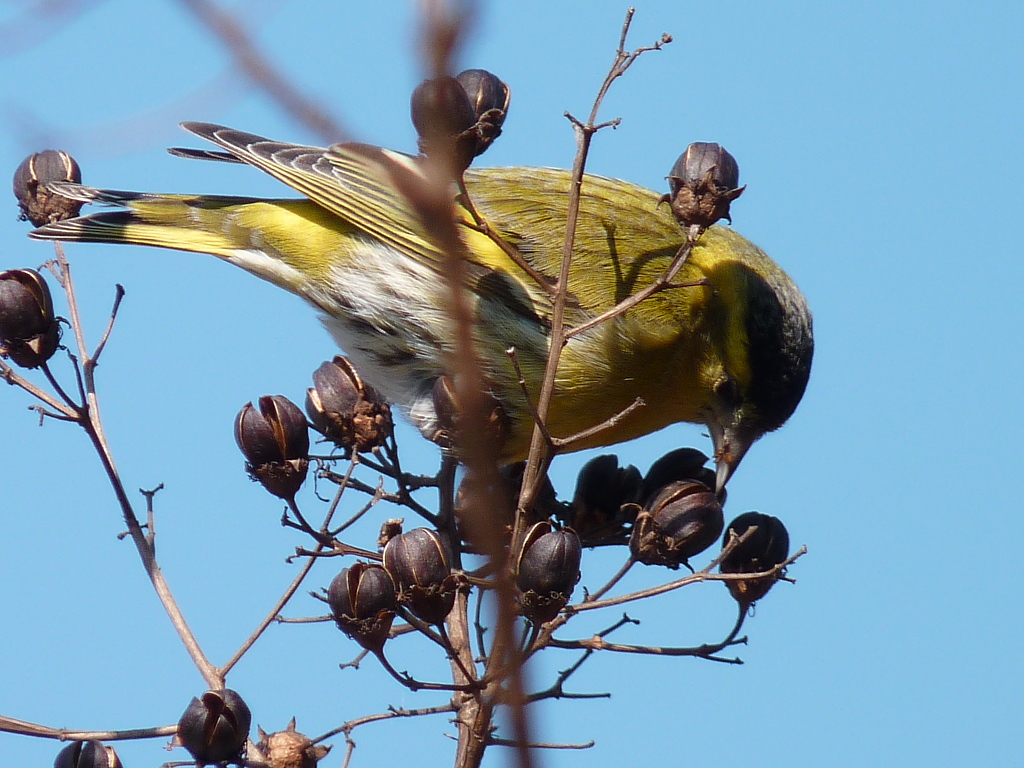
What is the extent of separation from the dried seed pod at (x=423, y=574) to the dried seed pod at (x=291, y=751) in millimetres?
405

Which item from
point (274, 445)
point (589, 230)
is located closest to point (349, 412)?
point (274, 445)

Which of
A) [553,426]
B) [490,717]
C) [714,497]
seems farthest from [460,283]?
[553,426]

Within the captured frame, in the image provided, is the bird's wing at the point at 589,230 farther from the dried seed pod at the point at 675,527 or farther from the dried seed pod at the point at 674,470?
the dried seed pod at the point at 675,527

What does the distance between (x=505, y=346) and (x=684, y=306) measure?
2.51ft

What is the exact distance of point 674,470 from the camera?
354cm

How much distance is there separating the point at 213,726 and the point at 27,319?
1.42 m

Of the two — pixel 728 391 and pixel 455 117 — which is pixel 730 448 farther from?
pixel 455 117

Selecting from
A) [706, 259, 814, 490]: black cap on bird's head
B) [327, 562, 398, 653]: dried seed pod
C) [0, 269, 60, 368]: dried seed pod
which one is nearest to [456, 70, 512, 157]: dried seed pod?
[327, 562, 398, 653]: dried seed pod

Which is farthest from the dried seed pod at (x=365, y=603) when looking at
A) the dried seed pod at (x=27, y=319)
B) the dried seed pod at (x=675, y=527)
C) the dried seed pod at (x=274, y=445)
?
the dried seed pod at (x=27, y=319)

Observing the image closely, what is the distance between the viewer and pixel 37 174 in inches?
147

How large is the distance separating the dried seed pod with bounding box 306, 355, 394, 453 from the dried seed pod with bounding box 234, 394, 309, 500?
0.25 metres

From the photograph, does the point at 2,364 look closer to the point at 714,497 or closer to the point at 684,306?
the point at 714,497

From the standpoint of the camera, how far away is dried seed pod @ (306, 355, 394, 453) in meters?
3.64

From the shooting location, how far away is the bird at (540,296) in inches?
172
